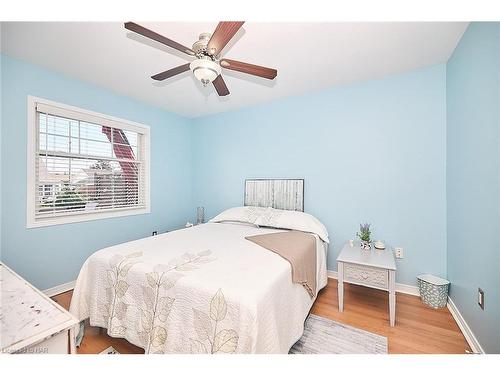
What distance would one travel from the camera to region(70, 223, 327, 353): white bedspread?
3.54ft

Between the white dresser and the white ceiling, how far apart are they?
1.88 metres

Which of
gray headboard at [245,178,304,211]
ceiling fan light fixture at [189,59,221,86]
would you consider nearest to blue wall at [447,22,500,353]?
gray headboard at [245,178,304,211]

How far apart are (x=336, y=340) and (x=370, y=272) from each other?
24.8 inches

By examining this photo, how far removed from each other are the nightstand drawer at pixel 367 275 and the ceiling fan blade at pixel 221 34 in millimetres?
2013

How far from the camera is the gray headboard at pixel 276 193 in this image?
291 cm

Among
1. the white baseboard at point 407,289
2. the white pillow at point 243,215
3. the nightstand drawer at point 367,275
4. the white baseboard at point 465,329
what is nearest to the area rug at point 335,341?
the nightstand drawer at point 367,275

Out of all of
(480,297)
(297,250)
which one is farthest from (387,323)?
(297,250)

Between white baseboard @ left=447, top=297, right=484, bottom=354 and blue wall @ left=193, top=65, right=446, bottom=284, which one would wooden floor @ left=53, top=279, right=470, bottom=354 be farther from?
blue wall @ left=193, top=65, right=446, bottom=284

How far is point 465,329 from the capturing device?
161 cm

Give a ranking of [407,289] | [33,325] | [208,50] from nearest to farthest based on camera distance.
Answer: [33,325] < [208,50] < [407,289]

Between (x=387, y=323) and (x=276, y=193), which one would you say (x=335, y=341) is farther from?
(x=276, y=193)

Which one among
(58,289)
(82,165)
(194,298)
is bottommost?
(58,289)
